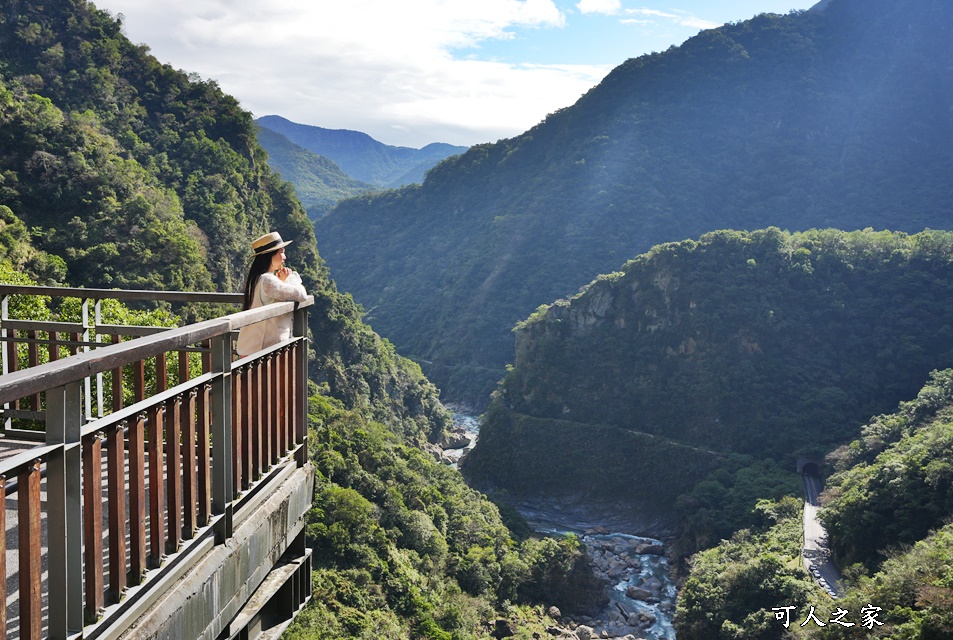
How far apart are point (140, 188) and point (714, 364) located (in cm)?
3711

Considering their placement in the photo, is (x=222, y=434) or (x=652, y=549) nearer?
(x=222, y=434)

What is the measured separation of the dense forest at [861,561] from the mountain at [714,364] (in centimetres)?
847

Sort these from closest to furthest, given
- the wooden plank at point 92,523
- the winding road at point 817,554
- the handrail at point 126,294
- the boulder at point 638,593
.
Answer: the wooden plank at point 92,523
the handrail at point 126,294
the winding road at point 817,554
the boulder at point 638,593

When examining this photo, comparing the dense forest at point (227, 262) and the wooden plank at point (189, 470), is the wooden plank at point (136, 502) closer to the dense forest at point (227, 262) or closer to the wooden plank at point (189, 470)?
the wooden plank at point (189, 470)

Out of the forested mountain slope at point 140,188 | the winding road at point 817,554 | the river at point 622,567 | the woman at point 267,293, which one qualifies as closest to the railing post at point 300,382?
the woman at point 267,293

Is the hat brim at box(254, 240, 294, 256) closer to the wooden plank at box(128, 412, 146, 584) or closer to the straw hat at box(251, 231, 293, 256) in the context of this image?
the straw hat at box(251, 231, 293, 256)

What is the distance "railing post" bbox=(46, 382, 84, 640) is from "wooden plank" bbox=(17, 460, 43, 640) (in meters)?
0.04

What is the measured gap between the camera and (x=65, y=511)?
1.98 m

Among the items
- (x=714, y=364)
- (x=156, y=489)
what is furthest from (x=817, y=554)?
(x=156, y=489)

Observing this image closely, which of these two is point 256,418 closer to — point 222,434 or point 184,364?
point 184,364

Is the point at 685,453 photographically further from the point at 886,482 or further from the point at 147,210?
the point at 147,210

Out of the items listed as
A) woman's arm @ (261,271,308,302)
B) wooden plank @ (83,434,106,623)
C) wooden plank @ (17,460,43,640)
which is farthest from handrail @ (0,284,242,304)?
wooden plank @ (17,460,43,640)

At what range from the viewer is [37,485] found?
191 cm

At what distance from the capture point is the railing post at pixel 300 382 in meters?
3.95
